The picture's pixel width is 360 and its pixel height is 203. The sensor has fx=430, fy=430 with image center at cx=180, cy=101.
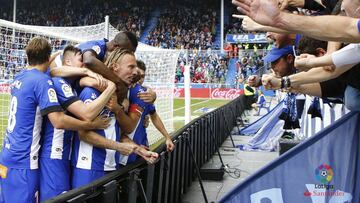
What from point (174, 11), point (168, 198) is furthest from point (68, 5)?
point (168, 198)

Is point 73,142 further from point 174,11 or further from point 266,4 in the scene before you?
point 174,11


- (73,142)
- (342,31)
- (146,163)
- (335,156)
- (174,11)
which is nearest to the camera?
(342,31)

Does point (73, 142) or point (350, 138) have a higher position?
point (350, 138)

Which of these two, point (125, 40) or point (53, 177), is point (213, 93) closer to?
point (125, 40)

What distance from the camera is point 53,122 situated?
3104 mm

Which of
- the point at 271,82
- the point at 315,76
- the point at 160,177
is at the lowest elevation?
the point at 160,177

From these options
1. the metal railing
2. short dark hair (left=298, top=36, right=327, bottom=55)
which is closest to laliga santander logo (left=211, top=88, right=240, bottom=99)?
the metal railing

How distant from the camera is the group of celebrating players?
3.12 metres

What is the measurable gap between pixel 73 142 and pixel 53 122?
0.32m

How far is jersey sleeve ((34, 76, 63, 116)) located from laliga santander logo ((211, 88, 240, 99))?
85.5 feet

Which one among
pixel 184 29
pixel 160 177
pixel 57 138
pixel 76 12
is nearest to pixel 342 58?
pixel 57 138

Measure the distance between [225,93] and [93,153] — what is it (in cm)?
2662

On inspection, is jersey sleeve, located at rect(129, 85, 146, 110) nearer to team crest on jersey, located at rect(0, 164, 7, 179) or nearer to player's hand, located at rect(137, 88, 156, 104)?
player's hand, located at rect(137, 88, 156, 104)

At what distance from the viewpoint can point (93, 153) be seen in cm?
320
